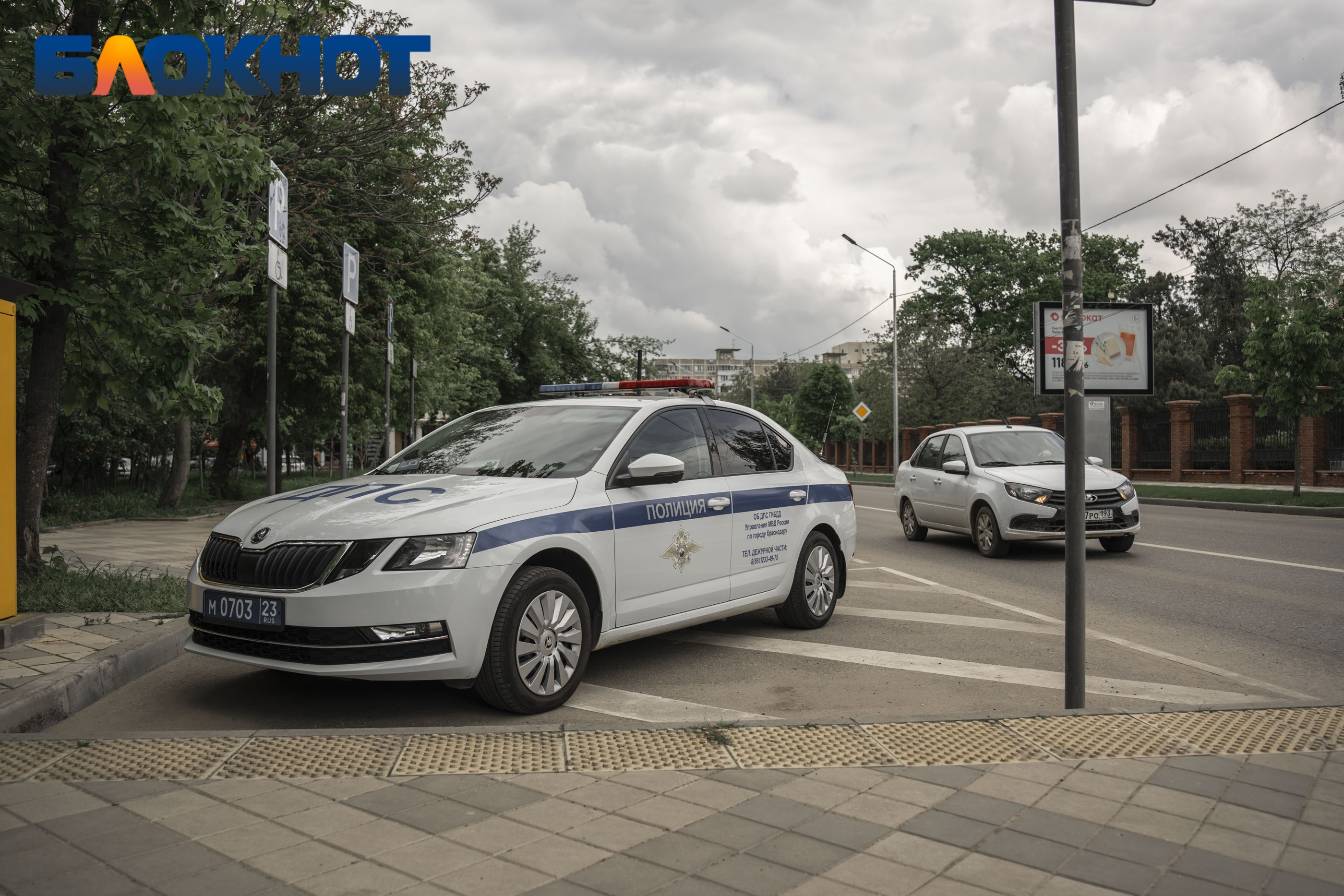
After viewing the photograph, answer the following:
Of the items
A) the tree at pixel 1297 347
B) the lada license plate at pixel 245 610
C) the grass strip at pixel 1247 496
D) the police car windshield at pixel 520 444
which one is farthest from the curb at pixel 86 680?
the tree at pixel 1297 347

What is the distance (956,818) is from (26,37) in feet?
26.8

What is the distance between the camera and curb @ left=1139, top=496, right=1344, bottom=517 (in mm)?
A: 19234

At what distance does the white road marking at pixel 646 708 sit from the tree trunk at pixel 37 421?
531 centimetres

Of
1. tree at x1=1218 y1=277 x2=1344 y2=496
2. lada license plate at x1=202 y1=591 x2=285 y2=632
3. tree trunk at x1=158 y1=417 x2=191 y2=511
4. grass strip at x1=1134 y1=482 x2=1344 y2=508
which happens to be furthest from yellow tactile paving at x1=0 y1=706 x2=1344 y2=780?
tree at x1=1218 y1=277 x2=1344 y2=496

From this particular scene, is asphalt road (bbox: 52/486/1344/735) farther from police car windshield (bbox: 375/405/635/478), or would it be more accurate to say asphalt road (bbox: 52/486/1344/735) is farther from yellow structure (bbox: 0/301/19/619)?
police car windshield (bbox: 375/405/635/478)

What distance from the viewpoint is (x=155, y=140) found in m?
7.36

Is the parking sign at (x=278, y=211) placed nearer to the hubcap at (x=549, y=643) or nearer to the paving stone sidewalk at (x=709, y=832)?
the hubcap at (x=549, y=643)

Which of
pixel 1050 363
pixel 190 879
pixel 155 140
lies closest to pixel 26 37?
pixel 155 140

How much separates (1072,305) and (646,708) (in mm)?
2861

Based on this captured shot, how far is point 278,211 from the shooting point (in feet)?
25.1

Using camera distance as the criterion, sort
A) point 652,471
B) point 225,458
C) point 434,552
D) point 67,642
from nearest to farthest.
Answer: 1. point 434,552
2. point 652,471
3. point 67,642
4. point 225,458

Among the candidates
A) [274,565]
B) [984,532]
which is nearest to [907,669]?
[274,565]

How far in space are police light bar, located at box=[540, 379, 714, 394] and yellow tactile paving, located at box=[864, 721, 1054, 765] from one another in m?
3.10

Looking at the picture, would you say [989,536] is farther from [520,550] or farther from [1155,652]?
[520,550]
